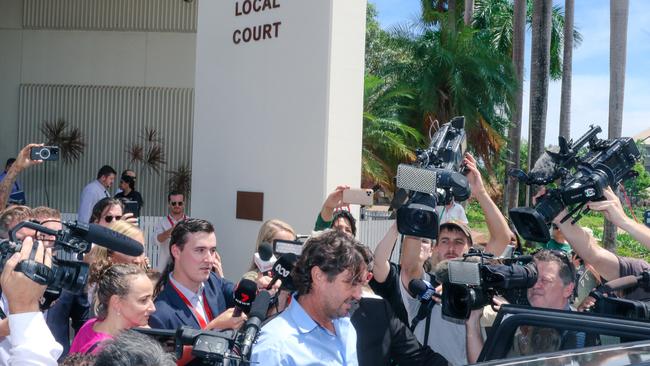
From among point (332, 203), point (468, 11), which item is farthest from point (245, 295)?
point (468, 11)

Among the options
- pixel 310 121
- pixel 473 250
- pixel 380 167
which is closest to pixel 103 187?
pixel 310 121

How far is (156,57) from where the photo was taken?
1962cm

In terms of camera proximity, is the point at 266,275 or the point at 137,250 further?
the point at 266,275

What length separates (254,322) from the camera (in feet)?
8.81

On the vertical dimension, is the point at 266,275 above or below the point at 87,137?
below

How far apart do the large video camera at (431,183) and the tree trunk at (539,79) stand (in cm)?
1740

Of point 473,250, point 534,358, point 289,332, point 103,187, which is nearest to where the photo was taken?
point 534,358

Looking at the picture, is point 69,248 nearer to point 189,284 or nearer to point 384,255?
point 189,284

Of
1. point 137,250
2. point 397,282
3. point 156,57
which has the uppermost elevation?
point 156,57

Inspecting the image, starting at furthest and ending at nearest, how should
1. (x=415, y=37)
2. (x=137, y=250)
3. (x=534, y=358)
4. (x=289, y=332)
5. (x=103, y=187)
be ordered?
(x=415, y=37) → (x=103, y=187) → (x=289, y=332) → (x=137, y=250) → (x=534, y=358)

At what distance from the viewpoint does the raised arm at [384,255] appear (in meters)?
4.75

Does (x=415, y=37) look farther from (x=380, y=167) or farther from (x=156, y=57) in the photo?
(x=156, y=57)

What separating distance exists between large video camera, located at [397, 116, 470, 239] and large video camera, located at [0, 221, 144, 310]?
5.36 feet

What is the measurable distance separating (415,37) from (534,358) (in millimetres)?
21618
